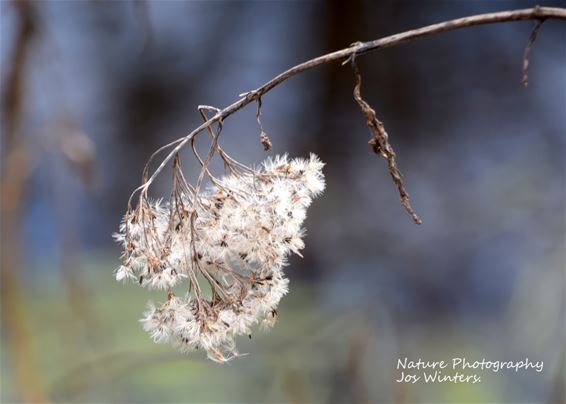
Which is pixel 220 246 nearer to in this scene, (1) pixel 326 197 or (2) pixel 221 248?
(2) pixel 221 248

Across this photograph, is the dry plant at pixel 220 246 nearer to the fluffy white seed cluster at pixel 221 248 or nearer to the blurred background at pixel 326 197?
the fluffy white seed cluster at pixel 221 248

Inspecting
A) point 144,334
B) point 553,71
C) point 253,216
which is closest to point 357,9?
point 553,71

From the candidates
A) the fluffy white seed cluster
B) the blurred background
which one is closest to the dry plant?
the fluffy white seed cluster

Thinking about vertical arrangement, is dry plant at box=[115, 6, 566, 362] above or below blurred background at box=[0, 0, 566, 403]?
below

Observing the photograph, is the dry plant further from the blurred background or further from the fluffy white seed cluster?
the blurred background

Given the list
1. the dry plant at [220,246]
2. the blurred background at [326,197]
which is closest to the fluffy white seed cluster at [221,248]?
the dry plant at [220,246]

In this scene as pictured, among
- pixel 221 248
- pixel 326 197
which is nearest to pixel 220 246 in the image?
pixel 221 248
